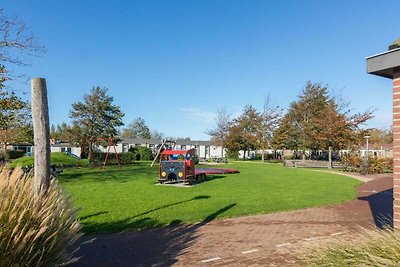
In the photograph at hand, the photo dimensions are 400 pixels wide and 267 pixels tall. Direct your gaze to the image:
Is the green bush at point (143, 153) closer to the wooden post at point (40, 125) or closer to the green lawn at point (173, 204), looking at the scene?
the green lawn at point (173, 204)

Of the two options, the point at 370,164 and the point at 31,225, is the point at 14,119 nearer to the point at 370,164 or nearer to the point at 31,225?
the point at 31,225

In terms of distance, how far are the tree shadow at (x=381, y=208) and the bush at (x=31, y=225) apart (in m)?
6.33

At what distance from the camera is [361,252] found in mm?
3414

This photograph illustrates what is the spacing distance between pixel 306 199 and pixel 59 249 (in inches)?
365

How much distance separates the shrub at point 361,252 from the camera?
3109 mm

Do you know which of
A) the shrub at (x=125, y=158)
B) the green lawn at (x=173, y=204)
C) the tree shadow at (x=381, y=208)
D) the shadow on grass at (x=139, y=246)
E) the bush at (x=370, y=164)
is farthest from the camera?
the shrub at (x=125, y=158)

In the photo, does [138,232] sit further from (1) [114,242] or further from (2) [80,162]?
(2) [80,162]

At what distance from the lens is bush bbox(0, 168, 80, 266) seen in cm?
332

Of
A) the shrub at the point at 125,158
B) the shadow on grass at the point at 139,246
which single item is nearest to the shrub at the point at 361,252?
the shadow on grass at the point at 139,246

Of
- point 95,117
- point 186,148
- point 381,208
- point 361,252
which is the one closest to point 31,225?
point 361,252

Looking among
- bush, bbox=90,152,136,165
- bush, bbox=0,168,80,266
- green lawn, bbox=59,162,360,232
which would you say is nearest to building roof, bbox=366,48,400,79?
bush, bbox=0,168,80,266

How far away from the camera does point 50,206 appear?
3832mm

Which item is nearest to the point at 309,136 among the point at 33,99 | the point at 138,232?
the point at 138,232

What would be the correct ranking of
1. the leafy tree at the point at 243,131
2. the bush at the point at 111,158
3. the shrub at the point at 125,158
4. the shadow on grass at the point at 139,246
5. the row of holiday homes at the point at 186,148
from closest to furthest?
the shadow on grass at the point at 139,246, the bush at the point at 111,158, the shrub at the point at 125,158, the leafy tree at the point at 243,131, the row of holiday homes at the point at 186,148
